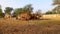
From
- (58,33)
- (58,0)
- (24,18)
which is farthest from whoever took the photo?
(58,0)

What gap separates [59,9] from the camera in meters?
28.9

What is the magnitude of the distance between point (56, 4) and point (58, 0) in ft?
2.88

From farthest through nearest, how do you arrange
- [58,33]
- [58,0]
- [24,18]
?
[58,0]
[24,18]
[58,33]

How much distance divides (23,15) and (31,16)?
0.86 metres

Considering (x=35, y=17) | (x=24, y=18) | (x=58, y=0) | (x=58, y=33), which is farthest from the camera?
(x=58, y=0)

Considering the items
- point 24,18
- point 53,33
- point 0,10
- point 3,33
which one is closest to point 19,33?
point 3,33

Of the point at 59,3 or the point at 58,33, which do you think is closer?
the point at 58,33

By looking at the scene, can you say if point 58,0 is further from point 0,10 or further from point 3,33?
point 3,33

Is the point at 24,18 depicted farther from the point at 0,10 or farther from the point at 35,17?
the point at 0,10

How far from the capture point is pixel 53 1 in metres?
28.6

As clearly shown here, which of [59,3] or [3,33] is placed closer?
[3,33]

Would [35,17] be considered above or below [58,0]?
below

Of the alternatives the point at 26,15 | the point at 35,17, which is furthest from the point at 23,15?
the point at 35,17

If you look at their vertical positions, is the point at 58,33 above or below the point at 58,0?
below
